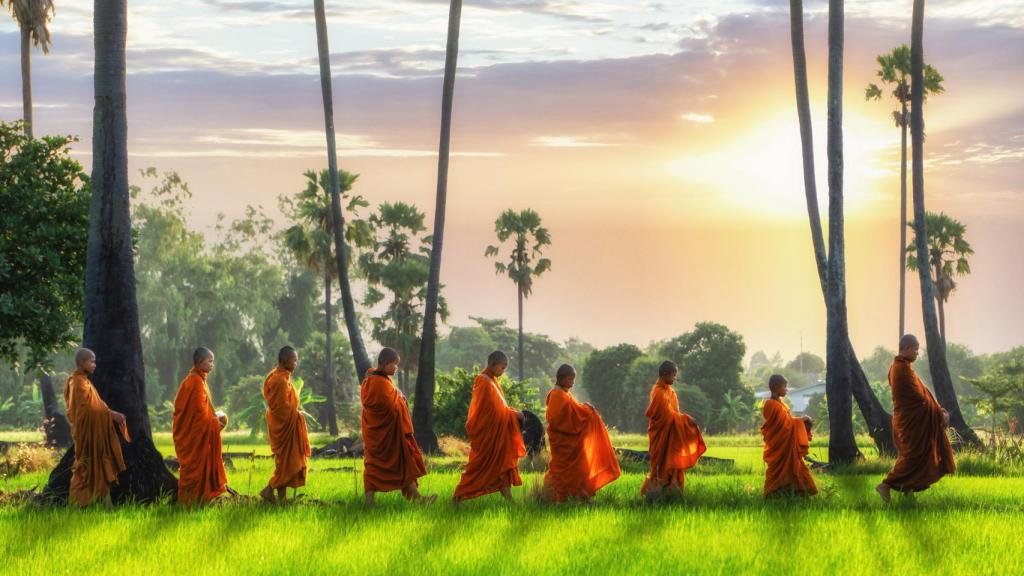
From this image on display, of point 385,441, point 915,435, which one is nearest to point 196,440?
point 385,441

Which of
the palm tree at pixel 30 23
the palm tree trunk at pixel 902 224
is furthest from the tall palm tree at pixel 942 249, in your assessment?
the palm tree at pixel 30 23

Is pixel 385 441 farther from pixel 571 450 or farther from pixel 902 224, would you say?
pixel 902 224

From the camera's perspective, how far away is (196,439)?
16.2m

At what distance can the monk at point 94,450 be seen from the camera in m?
16.3

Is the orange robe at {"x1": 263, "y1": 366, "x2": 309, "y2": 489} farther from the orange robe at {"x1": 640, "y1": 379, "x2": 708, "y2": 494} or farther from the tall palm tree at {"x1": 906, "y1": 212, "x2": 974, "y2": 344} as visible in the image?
the tall palm tree at {"x1": 906, "y1": 212, "x2": 974, "y2": 344}

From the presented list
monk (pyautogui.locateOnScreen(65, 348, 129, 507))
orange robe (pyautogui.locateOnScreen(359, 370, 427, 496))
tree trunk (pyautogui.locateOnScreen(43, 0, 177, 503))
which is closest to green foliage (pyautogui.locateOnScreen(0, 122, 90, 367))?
tree trunk (pyautogui.locateOnScreen(43, 0, 177, 503))

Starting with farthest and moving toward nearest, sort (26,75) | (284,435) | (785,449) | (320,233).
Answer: (320,233), (26,75), (284,435), (785,449)

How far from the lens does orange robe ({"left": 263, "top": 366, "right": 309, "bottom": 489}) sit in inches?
663

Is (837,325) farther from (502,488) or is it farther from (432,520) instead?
(432,520)

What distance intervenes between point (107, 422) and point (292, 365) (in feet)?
8.28

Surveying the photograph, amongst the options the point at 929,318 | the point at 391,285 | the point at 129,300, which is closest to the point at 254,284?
the point at 391,285

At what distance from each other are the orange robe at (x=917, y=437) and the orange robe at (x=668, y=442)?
2.65m

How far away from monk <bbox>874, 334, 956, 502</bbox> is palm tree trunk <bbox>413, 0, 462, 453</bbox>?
1662 centimetres

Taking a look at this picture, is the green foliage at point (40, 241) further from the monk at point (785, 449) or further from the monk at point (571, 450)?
the monk at point (785, 449)
